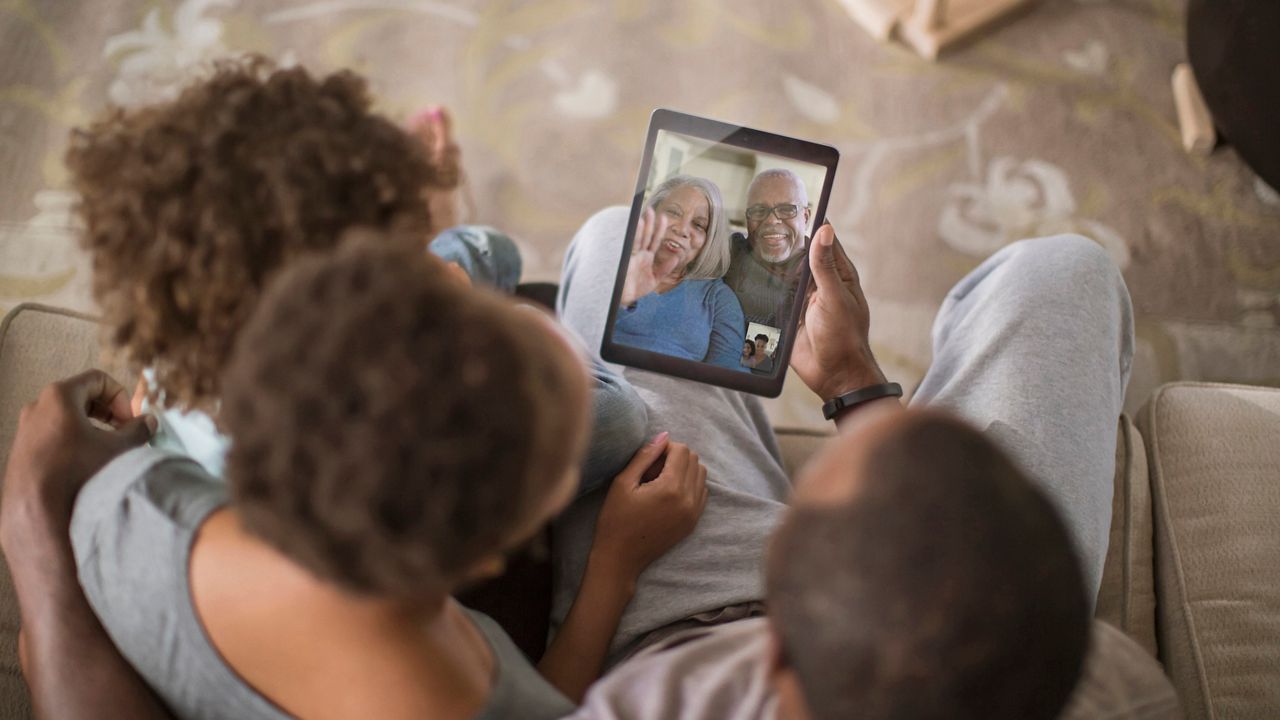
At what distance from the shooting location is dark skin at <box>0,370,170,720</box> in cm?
64

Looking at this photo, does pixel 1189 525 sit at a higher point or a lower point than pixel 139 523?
lower

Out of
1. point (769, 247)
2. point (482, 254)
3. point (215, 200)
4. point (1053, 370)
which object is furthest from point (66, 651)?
point (1053, 370)

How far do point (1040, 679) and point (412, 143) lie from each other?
1.76 feet

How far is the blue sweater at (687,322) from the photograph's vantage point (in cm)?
93

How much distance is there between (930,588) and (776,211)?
1.74ft

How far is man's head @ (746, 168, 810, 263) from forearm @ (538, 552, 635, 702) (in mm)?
346

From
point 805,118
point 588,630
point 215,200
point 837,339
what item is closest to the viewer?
point 215,200

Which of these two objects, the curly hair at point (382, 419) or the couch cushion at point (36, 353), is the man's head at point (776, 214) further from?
the couch cushion at point (36, 353)

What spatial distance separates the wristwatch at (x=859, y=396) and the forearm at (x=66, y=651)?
65 cm

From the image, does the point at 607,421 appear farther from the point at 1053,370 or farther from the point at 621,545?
the point at 1053,370

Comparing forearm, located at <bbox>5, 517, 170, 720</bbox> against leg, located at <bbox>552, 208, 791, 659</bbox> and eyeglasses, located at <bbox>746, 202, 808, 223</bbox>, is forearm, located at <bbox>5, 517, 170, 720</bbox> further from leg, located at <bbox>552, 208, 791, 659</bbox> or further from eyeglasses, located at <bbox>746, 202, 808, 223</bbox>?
eyeglasses, located at <bbox>746, 202, 808, 223</bbox>

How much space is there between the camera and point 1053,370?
0.87 metres

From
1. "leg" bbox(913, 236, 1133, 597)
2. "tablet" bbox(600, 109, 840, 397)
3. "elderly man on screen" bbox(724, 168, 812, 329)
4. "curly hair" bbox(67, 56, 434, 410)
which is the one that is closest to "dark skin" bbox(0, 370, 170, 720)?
"curly hair" bbox(67, 56, 434, 410)

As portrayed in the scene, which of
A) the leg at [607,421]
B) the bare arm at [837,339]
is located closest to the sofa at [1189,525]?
the bare arm at [837,339]
